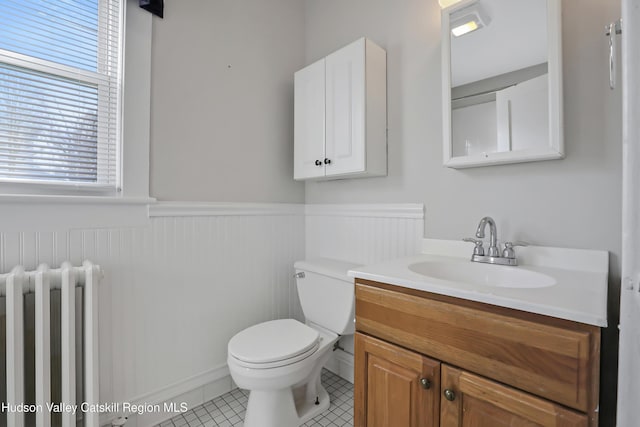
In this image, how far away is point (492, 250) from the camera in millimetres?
1134

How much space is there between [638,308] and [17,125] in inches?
72.1

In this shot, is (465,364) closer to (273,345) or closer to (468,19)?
(273,345)

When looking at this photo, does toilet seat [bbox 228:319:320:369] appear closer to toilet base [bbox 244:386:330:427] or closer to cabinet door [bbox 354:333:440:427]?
toilet base [bbox 244:386:330:427]

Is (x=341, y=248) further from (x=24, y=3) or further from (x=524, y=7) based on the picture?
(x=24, y=3)

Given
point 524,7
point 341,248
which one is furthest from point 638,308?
point 341,248

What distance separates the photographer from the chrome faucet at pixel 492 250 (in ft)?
3.62

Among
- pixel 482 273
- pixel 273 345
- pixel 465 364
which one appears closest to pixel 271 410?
pixel 273 345

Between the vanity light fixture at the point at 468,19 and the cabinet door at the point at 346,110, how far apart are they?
41 centimetres

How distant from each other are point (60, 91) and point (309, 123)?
1.12m

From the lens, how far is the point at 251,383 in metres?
1.20

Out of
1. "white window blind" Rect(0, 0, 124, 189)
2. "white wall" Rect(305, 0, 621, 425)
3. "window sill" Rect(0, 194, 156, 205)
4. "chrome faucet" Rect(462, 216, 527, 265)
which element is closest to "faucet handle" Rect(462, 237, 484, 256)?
"chrome faucet" Rect(462, 216, 527, 265)

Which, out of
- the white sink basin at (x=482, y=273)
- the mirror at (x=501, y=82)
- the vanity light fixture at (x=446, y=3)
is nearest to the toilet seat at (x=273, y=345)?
the white sink basin at (x=482, y=273)

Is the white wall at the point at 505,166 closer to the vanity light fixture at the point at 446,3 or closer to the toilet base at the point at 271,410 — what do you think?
the vanity light fixture at the point at 446,3

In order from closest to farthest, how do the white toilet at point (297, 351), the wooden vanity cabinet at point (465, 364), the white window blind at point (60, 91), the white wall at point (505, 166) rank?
the wooden vanity cabinet at point (465, 364), the white wall at point (505, 166), the white window blind at point (60, 91), the white toilet at point (297, 351)
